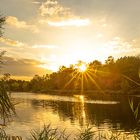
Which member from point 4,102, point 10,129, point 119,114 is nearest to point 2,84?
point 4,102

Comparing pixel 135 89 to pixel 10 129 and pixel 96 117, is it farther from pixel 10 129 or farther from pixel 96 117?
pixel 10 129

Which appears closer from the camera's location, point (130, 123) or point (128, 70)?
point (130, 123)

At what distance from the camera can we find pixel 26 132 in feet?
185

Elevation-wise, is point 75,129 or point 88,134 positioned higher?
point 88,134

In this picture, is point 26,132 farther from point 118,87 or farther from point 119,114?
point 118,87

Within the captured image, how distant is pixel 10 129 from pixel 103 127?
17.2 meters

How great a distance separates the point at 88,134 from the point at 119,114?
8359cm

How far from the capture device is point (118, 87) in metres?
199

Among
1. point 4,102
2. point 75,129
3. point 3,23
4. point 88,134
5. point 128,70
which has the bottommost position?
point 75,129

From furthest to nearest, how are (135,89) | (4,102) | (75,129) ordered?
(135,89)
(75,129)
(4,102)

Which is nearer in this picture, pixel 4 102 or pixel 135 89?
pixel 4 102

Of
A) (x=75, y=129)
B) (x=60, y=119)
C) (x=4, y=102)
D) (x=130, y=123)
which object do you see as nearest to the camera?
(x=4, y=102)

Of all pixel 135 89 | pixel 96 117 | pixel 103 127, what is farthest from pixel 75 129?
pixel 135 89

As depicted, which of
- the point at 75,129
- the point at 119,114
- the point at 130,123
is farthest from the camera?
the point at 119,114
